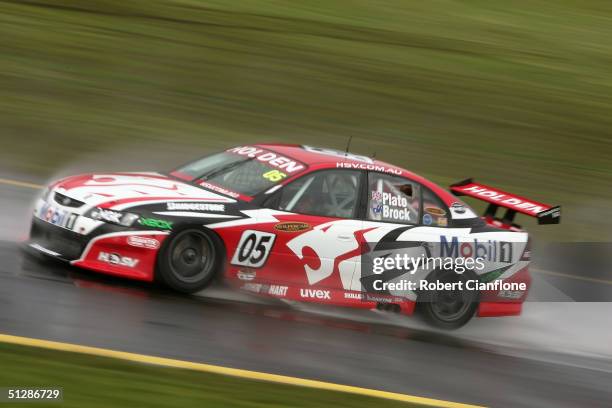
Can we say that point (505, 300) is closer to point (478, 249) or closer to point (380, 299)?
point (478, 249)

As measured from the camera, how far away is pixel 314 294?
870 cm

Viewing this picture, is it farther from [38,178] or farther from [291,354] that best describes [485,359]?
[38,178]

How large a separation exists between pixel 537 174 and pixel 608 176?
1.29m

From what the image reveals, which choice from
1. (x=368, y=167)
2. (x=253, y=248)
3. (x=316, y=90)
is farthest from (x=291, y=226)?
(x=316, y=90)

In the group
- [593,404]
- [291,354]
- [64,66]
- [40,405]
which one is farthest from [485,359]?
[64,66]

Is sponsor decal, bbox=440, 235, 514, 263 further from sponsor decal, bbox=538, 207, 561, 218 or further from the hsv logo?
the hsv logo

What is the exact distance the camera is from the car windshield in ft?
28.8

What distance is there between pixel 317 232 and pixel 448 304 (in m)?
1.66

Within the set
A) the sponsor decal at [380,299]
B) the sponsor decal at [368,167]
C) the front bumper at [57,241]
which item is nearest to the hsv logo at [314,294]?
the sponsor decal at [380,299]

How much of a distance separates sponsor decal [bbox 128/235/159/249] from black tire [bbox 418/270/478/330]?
8.99 ft

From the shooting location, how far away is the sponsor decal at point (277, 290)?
8508mm

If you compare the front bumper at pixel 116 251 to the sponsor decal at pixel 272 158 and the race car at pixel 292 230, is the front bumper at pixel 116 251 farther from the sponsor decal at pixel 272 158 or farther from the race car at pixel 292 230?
the sponsor decal at pixel 272 158

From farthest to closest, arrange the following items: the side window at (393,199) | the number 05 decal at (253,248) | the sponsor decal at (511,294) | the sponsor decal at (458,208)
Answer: the sponsor decal at (511,294) < the sponsor decal at (458,208) < the side window at (393,199) < the number 05 decal at (253,248)

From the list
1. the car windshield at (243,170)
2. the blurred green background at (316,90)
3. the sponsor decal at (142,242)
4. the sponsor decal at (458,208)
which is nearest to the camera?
the sponsor decal at (142,242)
